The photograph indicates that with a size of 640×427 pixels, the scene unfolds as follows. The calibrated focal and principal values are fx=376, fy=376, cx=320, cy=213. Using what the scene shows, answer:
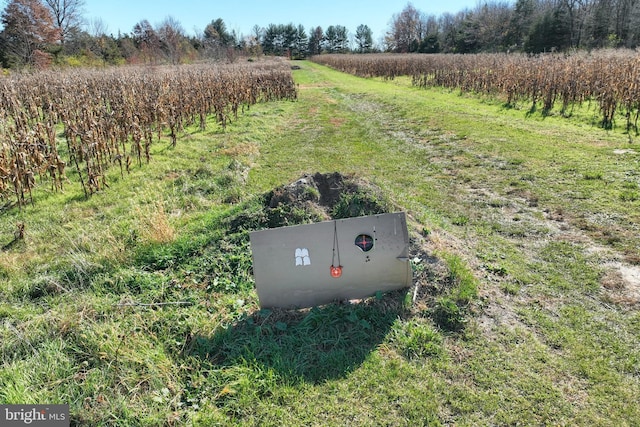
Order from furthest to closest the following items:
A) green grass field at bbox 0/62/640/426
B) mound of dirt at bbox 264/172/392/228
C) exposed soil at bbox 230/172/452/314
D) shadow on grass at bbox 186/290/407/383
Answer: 1. mound of dirt at bbox 264/172/392/228
2. exposed soil at bbox 230/172/452/314
3. shadow on grass at bbox 186/290/407/383
4. green grass field at bbox 0/62/640/426

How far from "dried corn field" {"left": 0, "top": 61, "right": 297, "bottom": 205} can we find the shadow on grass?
4.98 m

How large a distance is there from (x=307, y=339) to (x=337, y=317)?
0.36 metres

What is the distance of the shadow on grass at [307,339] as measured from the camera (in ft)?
9.33

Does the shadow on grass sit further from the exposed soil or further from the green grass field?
the exposed soil

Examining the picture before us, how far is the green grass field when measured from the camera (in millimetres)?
2535

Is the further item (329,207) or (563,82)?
(563,82)

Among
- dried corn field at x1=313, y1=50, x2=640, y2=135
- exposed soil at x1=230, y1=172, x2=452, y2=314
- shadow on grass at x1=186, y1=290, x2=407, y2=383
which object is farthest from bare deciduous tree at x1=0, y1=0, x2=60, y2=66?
shadow on grass at x1=186, y1=290, x2=407, y2=383

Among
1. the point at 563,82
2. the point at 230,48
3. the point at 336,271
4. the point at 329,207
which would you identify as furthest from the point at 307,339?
the point at 230,48

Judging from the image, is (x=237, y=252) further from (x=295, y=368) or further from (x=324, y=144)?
(x=324, y=144)

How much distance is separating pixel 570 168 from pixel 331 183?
15.7 ft

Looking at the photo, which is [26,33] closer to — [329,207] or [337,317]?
[329,207]

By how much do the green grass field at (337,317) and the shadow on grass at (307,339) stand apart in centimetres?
1

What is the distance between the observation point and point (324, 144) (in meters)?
9.84

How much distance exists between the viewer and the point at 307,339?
3.06 metres
